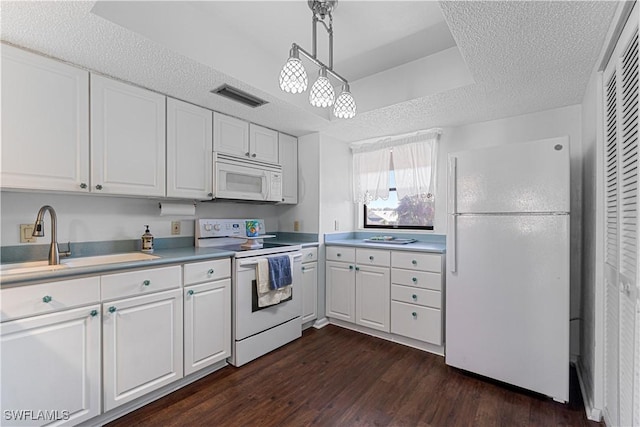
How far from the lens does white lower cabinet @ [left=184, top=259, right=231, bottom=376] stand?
2.00 meters

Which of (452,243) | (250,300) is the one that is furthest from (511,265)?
(250,300)

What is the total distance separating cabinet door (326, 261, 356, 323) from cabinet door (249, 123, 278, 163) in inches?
51.9

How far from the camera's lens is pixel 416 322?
2.54 meters

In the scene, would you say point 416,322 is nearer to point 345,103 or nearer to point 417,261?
point 417,261

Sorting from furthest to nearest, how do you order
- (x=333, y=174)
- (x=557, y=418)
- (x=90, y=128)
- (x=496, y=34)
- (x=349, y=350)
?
(x=333, y=174), (x=349, y=350), (x=90, y=128), (x=557, y=418), (x=496, y=34)

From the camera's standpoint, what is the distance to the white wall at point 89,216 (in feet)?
5.78

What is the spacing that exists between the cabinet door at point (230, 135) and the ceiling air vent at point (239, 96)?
1.08 feet

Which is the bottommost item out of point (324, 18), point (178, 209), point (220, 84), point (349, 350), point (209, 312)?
point (349, 350)

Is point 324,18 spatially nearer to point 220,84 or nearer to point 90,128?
point 220,84

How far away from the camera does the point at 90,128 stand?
1.81 metres

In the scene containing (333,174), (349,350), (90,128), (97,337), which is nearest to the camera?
(97,337)

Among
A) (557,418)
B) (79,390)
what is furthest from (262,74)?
(557,418)

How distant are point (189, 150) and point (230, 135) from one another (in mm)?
430

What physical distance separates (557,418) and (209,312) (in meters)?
2.32
